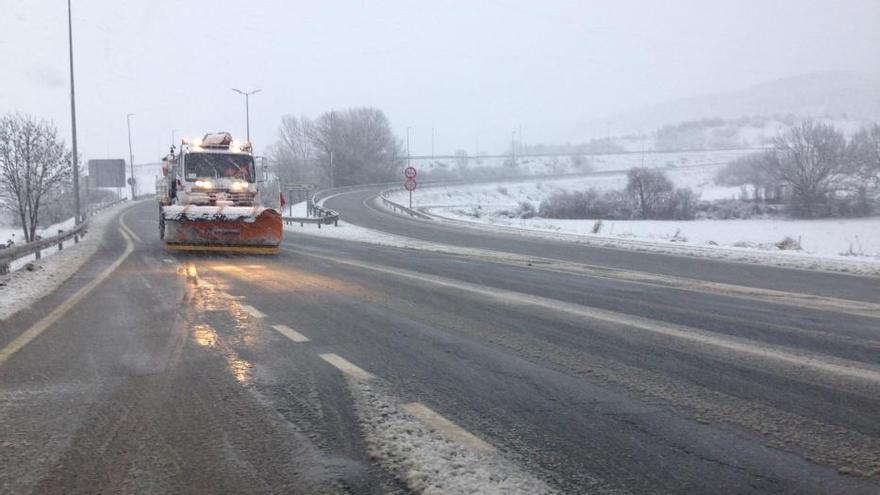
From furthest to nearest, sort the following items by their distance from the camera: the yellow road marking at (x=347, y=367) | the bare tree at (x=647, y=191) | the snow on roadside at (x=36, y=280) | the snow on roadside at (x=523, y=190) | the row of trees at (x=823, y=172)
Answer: the snow on roadside at (x=523, y=190) < the bare tree at (x=647, y=191) < the row of trees at (x=823, y=172) < the snow on roadside at (x=36, y=280) < the yellow road marking at (x=347, y=367)

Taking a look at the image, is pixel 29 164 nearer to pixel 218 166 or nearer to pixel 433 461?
pixel 218 166

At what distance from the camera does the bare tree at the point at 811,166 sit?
54281 mm

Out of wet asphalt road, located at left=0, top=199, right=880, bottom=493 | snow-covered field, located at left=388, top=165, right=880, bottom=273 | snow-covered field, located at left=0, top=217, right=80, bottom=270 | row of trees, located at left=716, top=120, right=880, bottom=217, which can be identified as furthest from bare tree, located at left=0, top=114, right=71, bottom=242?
row of trees, located at left=716, top=120, right=880, bottom=217

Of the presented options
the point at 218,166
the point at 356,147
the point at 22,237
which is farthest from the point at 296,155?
the point at 218,166

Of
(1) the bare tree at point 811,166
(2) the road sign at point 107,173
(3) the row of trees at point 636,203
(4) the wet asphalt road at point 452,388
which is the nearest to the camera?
(4) the wet asphalt road at point 452,388

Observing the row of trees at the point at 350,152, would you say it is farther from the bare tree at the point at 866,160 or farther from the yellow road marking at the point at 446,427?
the yellow road marking at the point at 446,427

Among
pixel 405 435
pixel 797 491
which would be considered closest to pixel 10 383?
pixel 405 435

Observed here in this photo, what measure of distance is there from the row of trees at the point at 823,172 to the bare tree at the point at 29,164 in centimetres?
5310

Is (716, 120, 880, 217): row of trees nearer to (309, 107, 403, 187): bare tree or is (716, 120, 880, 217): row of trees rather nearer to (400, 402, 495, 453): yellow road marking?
(309, 107, 403, 187): bare tree

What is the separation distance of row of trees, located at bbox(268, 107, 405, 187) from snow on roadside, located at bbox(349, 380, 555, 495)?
80266 millimetres

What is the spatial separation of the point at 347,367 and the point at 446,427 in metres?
1.80

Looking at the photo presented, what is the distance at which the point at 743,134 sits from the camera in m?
196

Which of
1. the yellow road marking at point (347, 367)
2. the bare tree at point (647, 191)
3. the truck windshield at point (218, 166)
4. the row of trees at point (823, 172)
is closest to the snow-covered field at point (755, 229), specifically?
the row of trees at point (823, 172)

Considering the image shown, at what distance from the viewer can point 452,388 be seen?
208 inches
